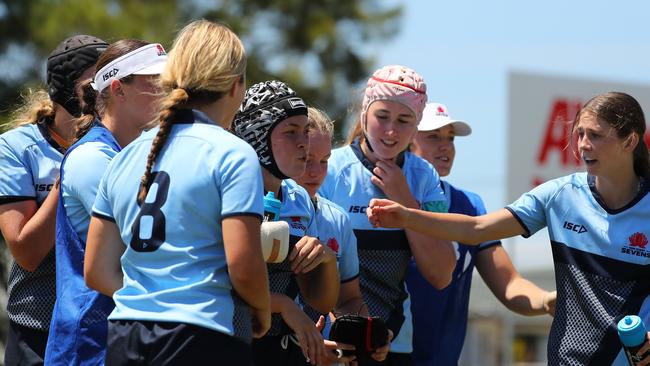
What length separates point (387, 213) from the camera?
509 cm

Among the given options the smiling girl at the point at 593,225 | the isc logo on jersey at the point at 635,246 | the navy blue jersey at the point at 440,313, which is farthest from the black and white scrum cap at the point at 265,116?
the navy blue jersey at the point at 440,313

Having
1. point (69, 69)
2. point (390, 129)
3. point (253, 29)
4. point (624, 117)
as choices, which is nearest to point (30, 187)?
point (69, 69)

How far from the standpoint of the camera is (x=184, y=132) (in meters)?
3.88

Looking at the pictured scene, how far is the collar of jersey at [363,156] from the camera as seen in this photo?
5898mm

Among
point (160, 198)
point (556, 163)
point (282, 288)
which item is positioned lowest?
point (556, 163)

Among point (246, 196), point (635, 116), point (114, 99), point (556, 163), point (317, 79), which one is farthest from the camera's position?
point (317, 79)

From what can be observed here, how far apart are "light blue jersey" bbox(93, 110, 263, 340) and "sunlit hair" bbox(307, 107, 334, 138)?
158 centimetres

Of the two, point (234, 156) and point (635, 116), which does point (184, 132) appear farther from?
point (635, 116)

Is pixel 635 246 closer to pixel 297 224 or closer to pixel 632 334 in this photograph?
pixel 632 334

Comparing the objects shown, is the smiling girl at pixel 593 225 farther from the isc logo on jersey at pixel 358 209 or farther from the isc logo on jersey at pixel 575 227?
the isc logo on jersey at pixel 358 209

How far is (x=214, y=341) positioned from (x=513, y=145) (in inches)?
593

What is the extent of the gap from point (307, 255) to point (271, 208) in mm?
247

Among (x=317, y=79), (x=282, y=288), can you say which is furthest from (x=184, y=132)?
(x=317, y=79)

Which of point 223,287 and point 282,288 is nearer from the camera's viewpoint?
point 223,287
